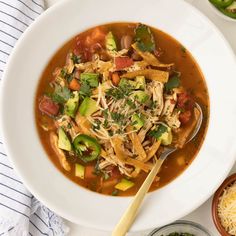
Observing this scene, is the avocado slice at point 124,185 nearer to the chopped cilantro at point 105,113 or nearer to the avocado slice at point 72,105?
the chopped cilantro at point 105,113

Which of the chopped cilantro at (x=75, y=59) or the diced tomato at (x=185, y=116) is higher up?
the diced tomato at (x=185, y=116)

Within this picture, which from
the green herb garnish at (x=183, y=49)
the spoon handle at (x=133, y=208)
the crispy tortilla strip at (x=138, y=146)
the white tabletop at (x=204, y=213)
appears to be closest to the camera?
the spoon handle at (x=133, y=208)

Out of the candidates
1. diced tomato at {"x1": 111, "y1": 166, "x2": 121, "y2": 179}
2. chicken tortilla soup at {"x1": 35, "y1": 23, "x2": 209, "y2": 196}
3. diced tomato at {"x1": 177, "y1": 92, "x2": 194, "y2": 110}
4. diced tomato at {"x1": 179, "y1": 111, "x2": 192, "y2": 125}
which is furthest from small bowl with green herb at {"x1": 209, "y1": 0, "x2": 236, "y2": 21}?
diced tomato at {"x1": 111, "y1": 166, "x2": 121, "y2": 179}

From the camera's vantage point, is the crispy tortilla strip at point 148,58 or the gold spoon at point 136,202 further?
the crispy tortilla strip at point 148,58

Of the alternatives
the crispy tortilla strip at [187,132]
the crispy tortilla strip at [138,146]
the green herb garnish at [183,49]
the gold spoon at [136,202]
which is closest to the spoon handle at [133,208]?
the gold spoon at [136,202]

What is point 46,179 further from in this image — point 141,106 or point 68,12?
point 68,12

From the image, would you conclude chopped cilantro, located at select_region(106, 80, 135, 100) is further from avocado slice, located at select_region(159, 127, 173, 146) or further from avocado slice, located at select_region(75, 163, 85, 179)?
avocado slice, located at select_region(75, 163, 85, 179)

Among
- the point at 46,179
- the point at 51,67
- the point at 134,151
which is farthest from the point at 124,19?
the point at 46,179

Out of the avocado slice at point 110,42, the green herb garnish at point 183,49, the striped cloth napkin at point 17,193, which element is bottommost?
the striped cloth napkin at point 17,193
